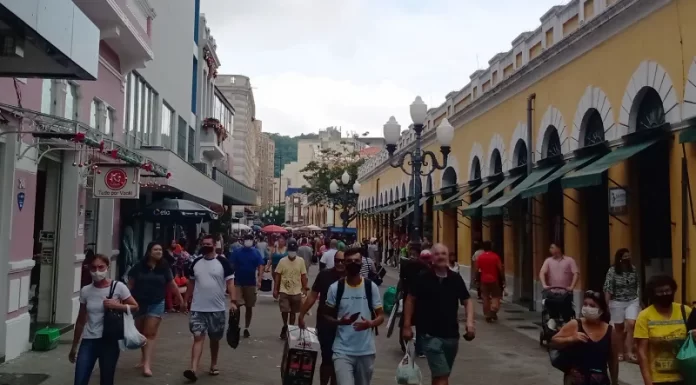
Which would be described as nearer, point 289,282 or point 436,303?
point 436,303

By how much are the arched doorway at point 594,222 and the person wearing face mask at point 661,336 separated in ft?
30.3

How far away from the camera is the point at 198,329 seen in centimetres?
888

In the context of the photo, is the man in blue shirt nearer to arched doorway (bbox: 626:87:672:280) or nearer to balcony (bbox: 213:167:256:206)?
arched doorway (bbox: 626:87:672:280)

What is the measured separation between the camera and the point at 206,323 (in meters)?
9.01

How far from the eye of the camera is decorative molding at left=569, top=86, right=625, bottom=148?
13523mm

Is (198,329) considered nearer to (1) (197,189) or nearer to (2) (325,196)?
(1) (197,189)

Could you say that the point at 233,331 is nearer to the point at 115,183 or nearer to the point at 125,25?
the point at 115,183

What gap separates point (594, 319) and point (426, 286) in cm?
171

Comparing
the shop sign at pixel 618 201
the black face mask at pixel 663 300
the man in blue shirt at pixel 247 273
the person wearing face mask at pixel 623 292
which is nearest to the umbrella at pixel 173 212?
the man in blue shirt at pixel 247 273

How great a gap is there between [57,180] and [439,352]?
866cm

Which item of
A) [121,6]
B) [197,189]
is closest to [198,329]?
[121,6]

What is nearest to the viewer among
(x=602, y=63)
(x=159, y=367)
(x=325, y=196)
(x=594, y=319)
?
(x=594, y=319)

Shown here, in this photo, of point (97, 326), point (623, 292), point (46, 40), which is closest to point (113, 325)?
point (97, 326)

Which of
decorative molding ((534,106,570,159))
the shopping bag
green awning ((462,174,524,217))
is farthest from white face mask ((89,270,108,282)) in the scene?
green awning ((462,174,524,217))
